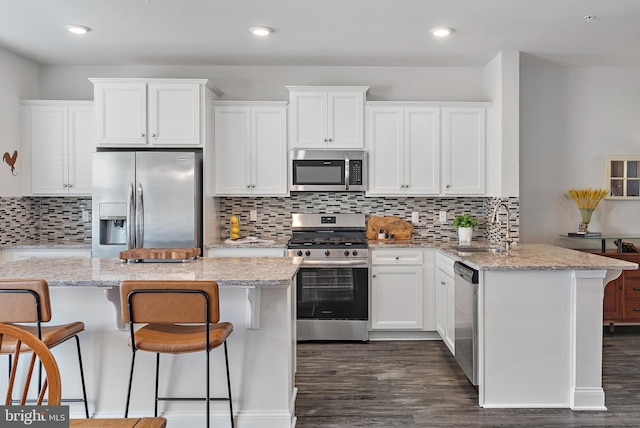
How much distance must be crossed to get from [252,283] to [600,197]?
406cm

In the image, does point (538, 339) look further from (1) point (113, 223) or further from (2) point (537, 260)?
(1) point (113, 223)

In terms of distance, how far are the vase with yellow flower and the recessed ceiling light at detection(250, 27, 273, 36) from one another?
3356 millimetres

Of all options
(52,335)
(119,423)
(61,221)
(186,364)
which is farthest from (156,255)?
(61,221)

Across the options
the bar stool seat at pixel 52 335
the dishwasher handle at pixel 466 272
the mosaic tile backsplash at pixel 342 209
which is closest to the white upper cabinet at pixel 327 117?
the mosaic tile backsplash at pixel 342 209

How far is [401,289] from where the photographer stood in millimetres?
4512

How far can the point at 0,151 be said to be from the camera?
435 cm

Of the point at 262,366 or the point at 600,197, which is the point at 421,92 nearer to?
the point at 600,197

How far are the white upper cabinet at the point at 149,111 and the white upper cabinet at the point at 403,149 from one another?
1644mm

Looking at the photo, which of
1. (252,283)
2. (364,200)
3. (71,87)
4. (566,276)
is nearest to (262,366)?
(252,283)

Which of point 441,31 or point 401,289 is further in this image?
point 401,289

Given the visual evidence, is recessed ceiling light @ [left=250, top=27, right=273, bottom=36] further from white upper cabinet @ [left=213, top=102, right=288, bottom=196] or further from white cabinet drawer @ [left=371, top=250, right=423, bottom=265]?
white cabinet drawer @ [left=371, top=250, right=423, bottom=265]

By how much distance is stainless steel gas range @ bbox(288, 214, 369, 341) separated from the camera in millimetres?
4434

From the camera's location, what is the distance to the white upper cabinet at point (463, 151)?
4711 mm

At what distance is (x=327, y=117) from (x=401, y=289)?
1.76 meters
